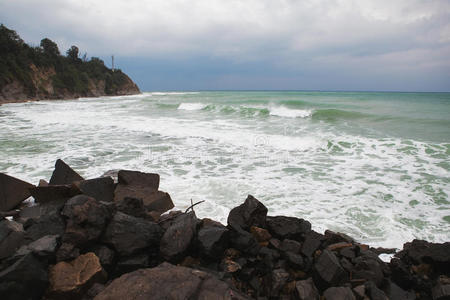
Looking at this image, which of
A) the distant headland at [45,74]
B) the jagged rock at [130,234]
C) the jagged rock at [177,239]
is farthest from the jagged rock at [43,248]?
the distant headland at [45,74]

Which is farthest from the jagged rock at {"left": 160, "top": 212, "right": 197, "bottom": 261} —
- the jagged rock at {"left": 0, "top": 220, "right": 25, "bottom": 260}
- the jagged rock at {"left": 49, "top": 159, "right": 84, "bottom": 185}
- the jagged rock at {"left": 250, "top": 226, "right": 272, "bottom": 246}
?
the jagged rock at {"left": 49, "top": 159, "right": 84, "bottom": 185}

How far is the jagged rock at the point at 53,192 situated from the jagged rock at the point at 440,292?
4.26 metres

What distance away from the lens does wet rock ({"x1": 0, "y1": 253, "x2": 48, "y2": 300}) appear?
6.57 ft

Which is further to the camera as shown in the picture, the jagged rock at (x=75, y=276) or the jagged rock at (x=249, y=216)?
the jagged rock at (x=249, y=216)

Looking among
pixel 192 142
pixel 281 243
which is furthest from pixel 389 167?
pixel 192 142

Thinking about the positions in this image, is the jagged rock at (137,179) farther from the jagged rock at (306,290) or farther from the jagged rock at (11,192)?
the jagged rock at (306,290)

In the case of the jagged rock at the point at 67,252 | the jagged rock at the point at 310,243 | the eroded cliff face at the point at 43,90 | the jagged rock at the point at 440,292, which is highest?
the eroded cliff face at the point at 43,90

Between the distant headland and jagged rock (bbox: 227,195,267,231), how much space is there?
40.2 m

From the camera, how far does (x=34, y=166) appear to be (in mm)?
6875

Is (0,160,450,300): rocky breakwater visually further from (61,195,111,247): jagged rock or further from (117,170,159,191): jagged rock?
(117,170,159,191): jagged rock

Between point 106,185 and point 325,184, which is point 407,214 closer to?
point 325,184

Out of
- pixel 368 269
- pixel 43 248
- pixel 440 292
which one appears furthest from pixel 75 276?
pixel 440 292

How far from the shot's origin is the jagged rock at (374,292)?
7.85 ft

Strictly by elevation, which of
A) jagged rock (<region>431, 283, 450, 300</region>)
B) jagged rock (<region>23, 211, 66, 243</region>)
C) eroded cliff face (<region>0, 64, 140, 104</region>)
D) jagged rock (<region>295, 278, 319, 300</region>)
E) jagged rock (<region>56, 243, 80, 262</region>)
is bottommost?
jagged rock (<region>431, 283, 450, 300</region>)
